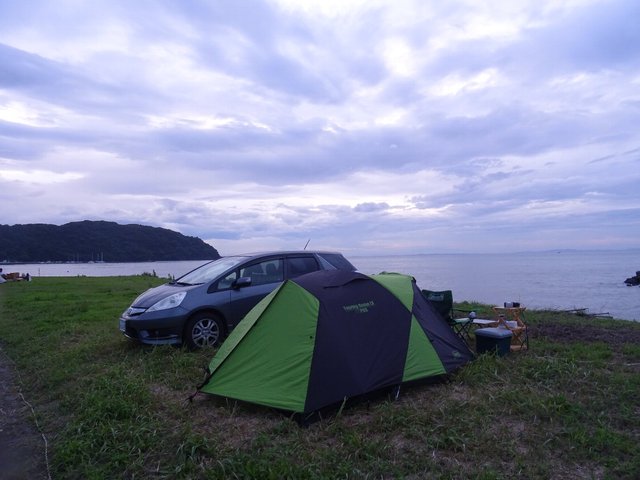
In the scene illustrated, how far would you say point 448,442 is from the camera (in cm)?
397

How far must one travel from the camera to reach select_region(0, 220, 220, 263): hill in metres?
50.9

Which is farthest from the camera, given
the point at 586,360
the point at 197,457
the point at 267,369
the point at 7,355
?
the point at 7,355

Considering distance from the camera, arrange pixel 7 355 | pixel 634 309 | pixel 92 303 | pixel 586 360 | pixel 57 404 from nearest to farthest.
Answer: pixel 57 404
pixel 586 360
pixel 7 355
pixel 92 303
pixel 634 309

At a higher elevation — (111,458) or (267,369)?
(267,369)

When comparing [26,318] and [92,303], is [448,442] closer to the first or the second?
[26,318]

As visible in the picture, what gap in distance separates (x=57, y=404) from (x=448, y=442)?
4355 mm

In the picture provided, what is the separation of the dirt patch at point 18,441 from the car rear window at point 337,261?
499cm

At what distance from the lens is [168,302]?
7.29 metres

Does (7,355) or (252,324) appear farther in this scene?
(7,355)

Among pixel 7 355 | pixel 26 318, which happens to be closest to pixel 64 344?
pixel 7 355

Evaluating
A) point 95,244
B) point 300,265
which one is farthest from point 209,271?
point 95,244

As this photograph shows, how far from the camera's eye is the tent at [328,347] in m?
4.74

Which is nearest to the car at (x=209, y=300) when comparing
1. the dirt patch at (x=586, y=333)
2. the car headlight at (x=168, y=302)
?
the car headlight at (x=168, y=302)

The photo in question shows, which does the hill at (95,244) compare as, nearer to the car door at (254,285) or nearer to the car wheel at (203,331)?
the car door at (254,285)
